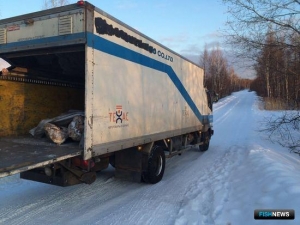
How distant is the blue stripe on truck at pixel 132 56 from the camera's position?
13.9 ft

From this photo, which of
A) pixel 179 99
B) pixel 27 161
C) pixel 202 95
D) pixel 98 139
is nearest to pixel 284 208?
pixel 98 139

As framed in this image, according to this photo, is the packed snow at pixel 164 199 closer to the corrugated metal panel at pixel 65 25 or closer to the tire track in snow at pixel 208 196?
the tire track in snow at pixel 208 196

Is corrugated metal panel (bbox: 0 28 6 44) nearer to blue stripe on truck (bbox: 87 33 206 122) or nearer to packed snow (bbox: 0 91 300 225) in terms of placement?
blue stripe on truck (bbox: 87 33 206 122)

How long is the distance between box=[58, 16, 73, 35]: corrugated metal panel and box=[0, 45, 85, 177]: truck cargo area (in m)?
0.27

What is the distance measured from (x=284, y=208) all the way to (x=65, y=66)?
16.0 ft

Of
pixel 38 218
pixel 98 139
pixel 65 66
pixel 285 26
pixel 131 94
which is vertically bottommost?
pixel 38 218

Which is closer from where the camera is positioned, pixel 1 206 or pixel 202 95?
pixel 1 206

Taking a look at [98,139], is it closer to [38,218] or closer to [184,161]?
[38,218]

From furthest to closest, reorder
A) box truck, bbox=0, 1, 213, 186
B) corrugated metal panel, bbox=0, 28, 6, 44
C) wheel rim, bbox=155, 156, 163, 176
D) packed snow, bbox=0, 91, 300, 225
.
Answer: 1. wheel rim, bbox=155, 156, 163, 176
2. corrugated metal panel, bbox=0, 28, 6, 44
3. packed snow, bbox=0, 91, 300, 225
4. box truck, bbox=0, 1, 213, 186

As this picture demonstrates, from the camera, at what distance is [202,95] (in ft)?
33.9

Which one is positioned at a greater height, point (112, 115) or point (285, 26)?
point (285, 26)

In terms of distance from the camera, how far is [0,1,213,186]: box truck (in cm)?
415

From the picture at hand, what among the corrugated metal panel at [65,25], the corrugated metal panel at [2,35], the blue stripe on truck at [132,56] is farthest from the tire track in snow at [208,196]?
the corrugated metal panel at [2,35]

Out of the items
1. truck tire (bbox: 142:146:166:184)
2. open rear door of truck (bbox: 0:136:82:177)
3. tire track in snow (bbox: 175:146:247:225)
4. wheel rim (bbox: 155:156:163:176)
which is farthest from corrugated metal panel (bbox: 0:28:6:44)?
tire track in snow (bbox: 175:146:247:225)
